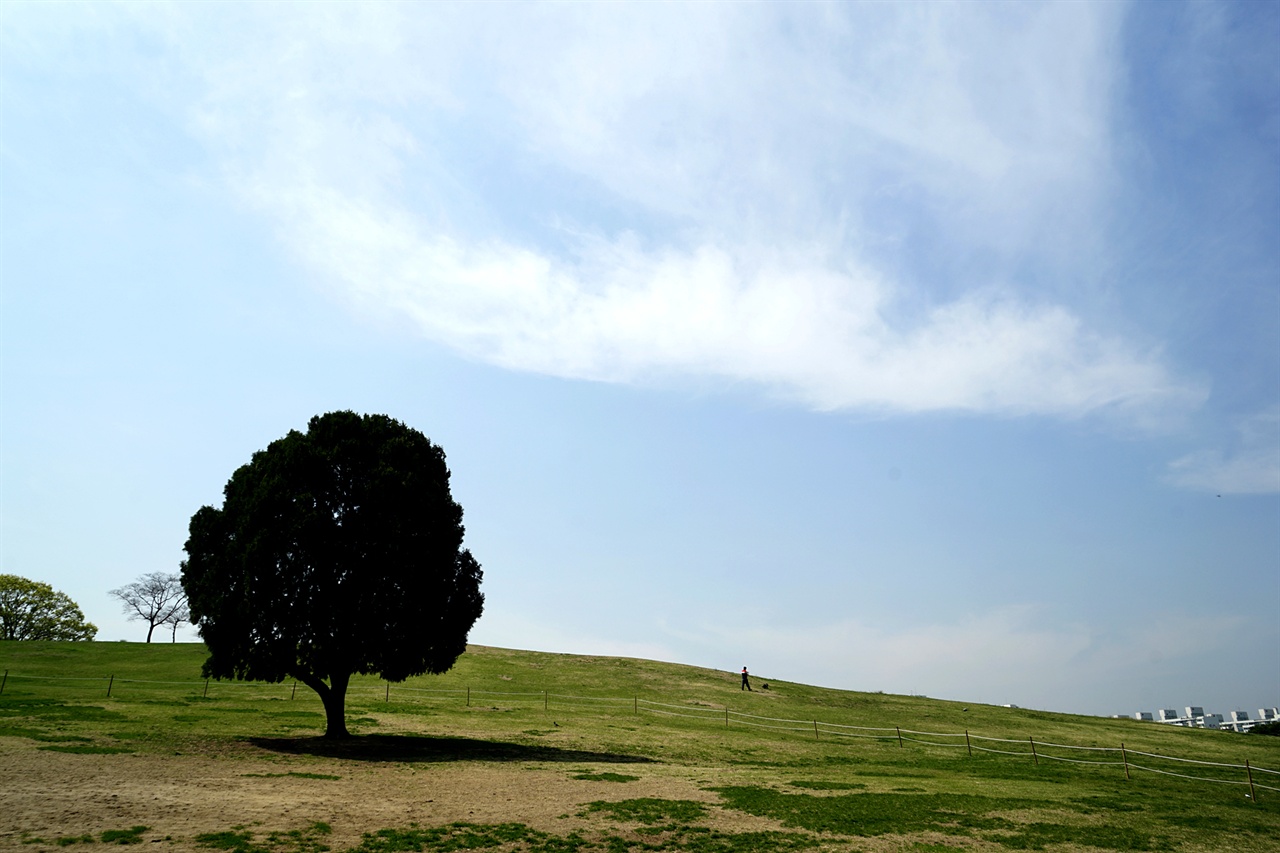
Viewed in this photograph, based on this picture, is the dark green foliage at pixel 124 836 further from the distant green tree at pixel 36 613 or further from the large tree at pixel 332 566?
the distant green tree at pixel 36 613

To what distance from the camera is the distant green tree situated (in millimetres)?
103000

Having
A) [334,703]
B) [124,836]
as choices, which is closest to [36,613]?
[334,703]

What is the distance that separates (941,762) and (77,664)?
7426 cm

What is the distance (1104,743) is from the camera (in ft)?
199

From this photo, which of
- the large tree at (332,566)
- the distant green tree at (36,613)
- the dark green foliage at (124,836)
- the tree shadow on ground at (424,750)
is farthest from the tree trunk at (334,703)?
the distant green tree at (36,613)

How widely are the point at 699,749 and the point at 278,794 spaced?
25.4m

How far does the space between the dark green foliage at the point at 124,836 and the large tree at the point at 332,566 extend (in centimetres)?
1649

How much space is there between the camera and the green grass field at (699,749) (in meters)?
23.5

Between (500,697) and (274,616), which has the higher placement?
(274,616)

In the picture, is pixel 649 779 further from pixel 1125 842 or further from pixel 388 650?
pixel 1125 842

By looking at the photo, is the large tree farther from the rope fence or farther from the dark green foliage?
the rope fence

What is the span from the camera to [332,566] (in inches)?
1432

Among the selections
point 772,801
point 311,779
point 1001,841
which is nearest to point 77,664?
point 311,779

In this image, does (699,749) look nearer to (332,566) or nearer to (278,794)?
(332,566)
